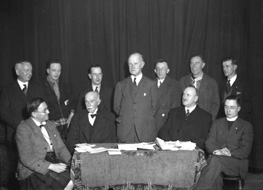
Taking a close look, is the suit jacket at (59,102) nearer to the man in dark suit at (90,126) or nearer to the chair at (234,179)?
the man in dark suit at (90,126)

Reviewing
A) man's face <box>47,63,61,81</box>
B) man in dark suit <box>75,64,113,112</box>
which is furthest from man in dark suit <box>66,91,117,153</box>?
man's face <box>47,63,61,81</box>

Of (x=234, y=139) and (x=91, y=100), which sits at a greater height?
(x=91, y=100)

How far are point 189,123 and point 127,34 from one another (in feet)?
6.49

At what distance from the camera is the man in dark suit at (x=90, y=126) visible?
14.0 feet

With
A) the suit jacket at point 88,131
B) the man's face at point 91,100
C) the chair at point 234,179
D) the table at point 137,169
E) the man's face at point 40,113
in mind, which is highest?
the man's face at point 91,100

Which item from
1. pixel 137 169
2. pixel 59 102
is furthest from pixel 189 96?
pixel 59 102

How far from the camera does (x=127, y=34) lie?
18.6 feet

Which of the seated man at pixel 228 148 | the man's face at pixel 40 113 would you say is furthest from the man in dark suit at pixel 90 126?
the seated man at pixel 228 148

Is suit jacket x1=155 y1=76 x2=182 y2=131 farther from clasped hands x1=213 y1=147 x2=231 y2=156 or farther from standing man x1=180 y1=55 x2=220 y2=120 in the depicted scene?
clasped hands x1=213 y1=147 x2=231 y2=156

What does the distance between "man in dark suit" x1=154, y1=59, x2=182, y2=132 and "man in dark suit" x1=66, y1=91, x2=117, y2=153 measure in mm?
857

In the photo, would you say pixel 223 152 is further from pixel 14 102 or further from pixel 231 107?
pixel 14 102

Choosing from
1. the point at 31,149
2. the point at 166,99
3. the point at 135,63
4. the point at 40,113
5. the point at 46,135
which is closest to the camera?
the point at 31,149

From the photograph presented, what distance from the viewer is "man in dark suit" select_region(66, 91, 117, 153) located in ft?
14.0

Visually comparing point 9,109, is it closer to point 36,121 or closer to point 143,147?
point 36,121
